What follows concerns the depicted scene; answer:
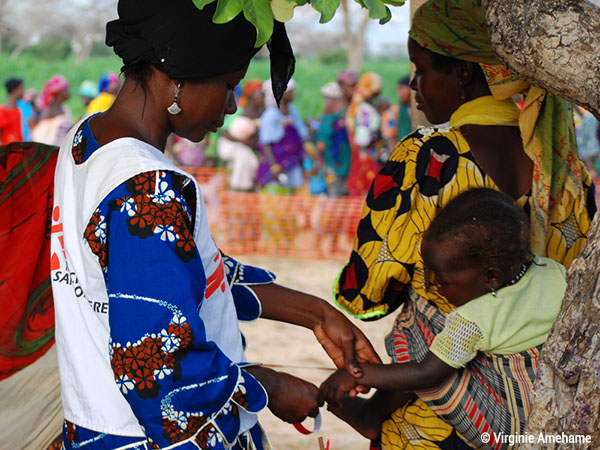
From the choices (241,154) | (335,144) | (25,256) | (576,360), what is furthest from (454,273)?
(335,144)

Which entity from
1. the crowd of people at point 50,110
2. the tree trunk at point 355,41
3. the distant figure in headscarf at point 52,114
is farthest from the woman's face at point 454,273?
the tree trunk at point 355,41

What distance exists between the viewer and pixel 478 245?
238cm

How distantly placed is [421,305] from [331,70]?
28.2 metres

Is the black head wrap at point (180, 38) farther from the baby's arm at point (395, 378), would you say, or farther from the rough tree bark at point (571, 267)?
the baby's arm at point (395, 378)

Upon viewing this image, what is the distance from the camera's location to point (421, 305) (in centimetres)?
271

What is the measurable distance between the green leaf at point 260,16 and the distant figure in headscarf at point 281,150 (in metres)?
8.59

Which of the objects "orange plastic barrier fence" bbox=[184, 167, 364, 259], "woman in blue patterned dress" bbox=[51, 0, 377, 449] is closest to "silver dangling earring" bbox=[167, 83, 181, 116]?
"woman in blue patterned dress" bbox=[51, 0, 377, 449]

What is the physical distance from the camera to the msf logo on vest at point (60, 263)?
6.36 ft

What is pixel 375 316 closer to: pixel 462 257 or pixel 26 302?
pixel 462 257

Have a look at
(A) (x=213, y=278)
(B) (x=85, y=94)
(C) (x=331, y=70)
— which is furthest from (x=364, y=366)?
(C) (x=331, y=70)

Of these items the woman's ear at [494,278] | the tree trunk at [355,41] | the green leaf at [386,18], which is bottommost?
the tree trunk at [355,41]

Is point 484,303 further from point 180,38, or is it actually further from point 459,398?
point 180,38

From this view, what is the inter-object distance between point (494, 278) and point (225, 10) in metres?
1.18

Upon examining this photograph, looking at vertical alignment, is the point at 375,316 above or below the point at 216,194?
above
